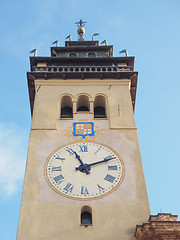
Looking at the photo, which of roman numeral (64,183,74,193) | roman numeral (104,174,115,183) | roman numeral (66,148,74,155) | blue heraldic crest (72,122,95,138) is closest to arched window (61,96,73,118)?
blue heraldic crest (72,122,95,138)

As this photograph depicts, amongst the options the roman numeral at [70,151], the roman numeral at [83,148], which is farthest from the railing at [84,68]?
the roman numeral at [70,151]

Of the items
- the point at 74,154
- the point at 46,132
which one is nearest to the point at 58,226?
the point at 74,154

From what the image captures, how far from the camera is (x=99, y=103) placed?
2805cm

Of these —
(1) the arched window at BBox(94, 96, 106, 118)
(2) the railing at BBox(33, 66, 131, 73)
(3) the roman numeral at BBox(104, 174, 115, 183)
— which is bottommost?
(3) the roman numeral at BBox(104, 174, 115, 183)

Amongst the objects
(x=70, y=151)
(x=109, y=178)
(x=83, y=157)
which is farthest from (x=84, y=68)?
(x=109, y=178)

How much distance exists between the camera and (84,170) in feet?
72.1

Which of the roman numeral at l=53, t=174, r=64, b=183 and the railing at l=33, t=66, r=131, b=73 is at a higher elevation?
the railing at l=33, t=66, r=131, b=73

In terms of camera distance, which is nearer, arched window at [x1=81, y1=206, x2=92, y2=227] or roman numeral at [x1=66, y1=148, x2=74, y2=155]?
arched window at [x1=81, y1=206, x2=92, y2=227]

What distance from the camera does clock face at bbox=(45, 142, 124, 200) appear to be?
2103cm

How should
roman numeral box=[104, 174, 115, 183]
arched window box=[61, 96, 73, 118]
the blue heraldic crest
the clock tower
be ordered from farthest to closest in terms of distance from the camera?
arched window box=[61, 96, 73, 118] → the blue heraldic crest → roman numeral box=[104, 174, 115, 183] → the clock tower

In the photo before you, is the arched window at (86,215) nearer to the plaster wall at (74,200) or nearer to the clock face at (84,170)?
the plaster wall at (74,200)

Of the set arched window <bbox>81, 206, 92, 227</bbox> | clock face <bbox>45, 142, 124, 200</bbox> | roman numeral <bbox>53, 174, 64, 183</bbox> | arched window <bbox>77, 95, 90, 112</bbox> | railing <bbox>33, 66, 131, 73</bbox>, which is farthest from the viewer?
railing <bbox>33, 66, 131, 73</bbox>

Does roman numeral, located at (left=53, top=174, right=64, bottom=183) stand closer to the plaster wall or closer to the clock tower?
the clock tower

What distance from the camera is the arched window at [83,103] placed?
2783cm
